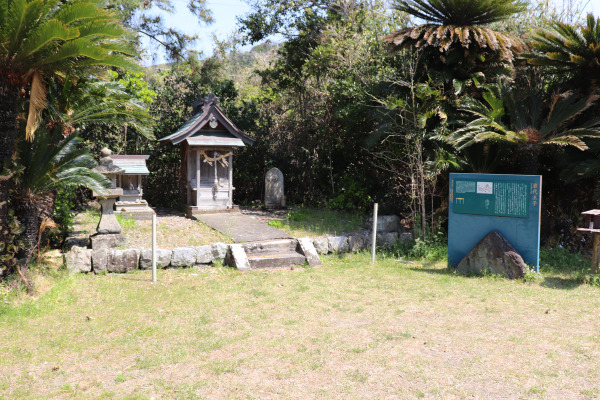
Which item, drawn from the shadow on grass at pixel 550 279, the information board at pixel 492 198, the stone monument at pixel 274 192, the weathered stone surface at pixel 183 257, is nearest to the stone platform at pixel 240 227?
the weathered stone surface at pixel 183 257

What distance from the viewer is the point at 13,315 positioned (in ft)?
21.1

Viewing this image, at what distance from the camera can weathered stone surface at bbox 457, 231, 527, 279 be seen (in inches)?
327

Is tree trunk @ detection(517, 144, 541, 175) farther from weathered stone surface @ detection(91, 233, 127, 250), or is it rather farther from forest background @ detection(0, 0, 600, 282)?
weathered stone surface @ detection(91, 233, 127, 250)

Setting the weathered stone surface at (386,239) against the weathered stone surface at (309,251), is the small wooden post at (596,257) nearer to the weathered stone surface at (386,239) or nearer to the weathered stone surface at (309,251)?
the weathered stone surface at (386,239)

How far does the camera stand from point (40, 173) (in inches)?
296

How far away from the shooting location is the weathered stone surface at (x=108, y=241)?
8.95 meters

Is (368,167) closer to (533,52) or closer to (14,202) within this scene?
(533,52)

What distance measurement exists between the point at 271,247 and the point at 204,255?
4.80 feet

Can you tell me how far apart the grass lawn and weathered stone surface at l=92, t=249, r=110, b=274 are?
26cm

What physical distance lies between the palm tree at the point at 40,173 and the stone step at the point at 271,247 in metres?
3.11

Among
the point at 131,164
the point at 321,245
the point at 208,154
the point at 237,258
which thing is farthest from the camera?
the point at 208,154

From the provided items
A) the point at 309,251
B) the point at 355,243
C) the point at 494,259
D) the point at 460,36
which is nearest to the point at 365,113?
the point at 460,36

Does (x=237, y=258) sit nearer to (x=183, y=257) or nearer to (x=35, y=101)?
(x=183, y=257)

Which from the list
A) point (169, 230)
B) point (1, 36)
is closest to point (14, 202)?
point (1, 36)
